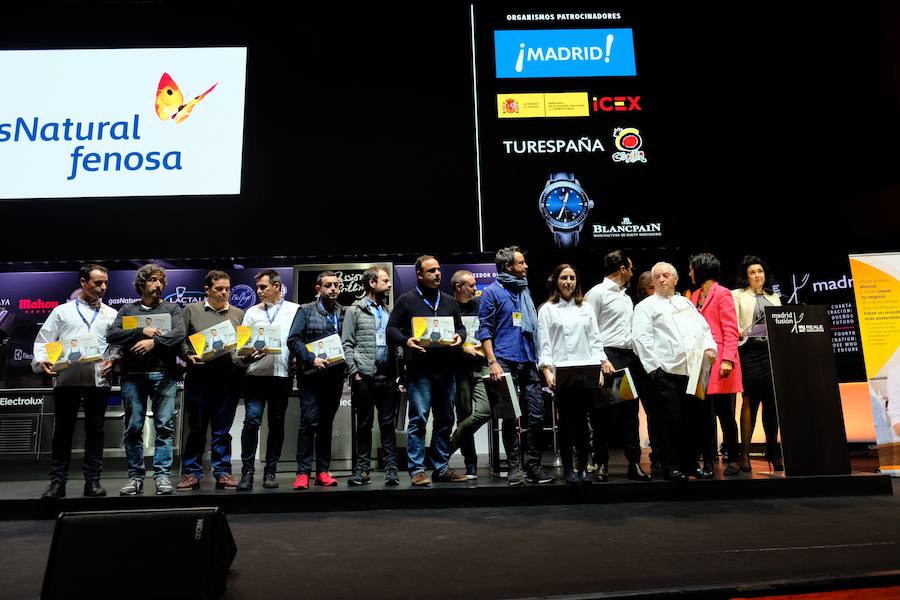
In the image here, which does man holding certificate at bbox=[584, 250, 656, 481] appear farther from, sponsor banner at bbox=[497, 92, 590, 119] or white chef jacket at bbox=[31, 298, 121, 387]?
sponsor banner at bbox=[497, 92, 590, 119]

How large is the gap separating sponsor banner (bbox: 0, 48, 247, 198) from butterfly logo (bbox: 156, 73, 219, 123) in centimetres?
1

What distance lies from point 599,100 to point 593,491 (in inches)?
195

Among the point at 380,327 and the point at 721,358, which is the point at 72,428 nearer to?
the point at 380,327

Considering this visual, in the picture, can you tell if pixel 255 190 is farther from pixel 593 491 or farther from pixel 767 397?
pixel 767 397

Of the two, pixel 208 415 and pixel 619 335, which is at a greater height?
pixel 619 335

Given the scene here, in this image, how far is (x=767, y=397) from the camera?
436cm

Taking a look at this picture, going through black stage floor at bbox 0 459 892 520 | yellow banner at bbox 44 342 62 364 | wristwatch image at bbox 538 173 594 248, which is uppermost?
wristwatch image at bbox 538 173 594 248

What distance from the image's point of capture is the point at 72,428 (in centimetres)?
395

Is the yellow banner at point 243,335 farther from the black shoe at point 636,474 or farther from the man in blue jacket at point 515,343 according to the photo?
the black shoe at point 636,474

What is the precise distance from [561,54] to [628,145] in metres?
1.39

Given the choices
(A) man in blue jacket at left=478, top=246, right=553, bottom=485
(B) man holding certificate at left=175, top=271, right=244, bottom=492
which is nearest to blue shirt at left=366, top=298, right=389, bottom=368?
(A) man in blue jacket at left=478, top=246, right=553, bottom=485

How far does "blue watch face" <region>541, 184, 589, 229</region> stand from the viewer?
6.86 metres

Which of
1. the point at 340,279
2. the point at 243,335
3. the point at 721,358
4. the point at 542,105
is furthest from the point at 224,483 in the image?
the point at 542,105

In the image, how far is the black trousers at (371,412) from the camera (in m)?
4.20
